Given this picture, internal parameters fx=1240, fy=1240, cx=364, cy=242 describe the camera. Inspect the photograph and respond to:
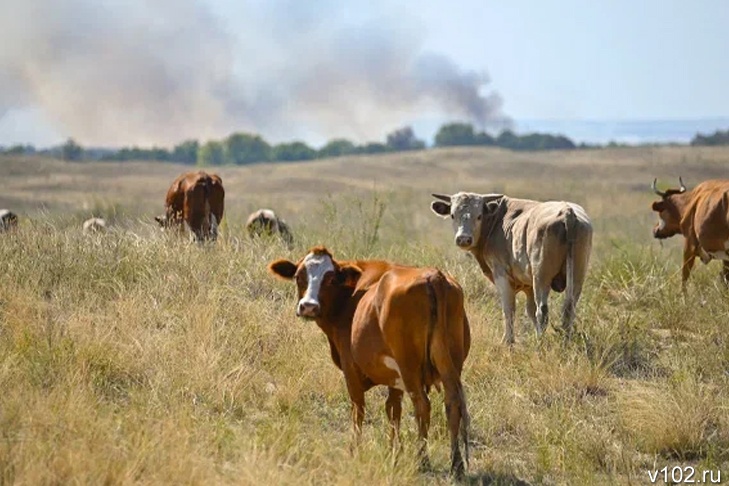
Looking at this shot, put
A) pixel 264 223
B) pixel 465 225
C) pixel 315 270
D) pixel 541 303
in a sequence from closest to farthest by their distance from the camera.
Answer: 1. pixel 315 270
2. pixel 541 303
3. pixel 465 225
4. pixel 264 223

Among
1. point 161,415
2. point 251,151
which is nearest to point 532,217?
point 161,415

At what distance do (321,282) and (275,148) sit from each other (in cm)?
10127

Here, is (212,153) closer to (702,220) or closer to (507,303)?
(702,220)

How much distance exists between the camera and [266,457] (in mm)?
9070

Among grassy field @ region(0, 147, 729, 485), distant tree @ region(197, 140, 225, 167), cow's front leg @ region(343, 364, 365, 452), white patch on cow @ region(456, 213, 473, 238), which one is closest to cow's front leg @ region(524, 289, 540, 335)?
grassy field @ region(0, 147, 729, 485)

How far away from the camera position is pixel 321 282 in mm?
Answer: 9828

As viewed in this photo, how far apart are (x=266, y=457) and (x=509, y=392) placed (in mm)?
3449

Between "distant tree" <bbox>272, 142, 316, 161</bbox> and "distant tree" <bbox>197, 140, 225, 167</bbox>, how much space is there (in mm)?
5561

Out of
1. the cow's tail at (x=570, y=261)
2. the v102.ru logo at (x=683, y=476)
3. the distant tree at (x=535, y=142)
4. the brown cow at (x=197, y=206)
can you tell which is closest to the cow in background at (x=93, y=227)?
the brown cow at (x=197, y=206)

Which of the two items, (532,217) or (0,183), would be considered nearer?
(532,217)

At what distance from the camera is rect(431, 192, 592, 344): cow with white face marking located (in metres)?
13.4

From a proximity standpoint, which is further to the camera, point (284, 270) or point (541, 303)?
point (541, 303)

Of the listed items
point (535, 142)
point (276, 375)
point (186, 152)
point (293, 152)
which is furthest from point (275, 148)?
point (276, 375)

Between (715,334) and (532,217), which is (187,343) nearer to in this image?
(532,217)
